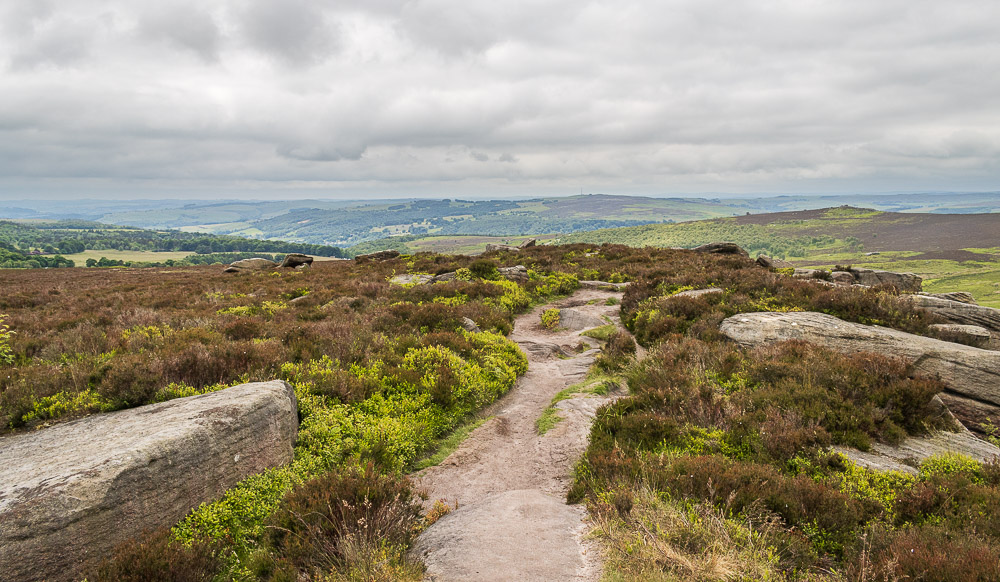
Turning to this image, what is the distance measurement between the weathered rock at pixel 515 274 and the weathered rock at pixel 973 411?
18852 mm

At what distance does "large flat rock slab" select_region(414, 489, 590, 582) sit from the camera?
4.71 meters

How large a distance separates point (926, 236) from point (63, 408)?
217809 mm

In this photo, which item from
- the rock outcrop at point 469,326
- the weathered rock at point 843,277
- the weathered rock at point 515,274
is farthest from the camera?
the weathered rock at point 515,274

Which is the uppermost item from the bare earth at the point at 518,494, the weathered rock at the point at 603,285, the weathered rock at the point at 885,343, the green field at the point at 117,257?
the weathered rock at the point at 885,343

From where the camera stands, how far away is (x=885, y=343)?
1064 centimetres

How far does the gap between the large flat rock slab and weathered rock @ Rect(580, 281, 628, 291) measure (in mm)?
19308

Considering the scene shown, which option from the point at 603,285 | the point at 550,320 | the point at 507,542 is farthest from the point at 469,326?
the point at 603,285

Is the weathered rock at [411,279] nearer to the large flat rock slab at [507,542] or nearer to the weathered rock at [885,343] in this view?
the weathered rock at [885,343]

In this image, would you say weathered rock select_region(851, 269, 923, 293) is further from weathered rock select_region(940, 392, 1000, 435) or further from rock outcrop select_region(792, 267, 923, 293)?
weathered rock select_region(940, 392, 1000, 435)

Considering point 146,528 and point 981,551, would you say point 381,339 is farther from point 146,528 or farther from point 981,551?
point 981,551

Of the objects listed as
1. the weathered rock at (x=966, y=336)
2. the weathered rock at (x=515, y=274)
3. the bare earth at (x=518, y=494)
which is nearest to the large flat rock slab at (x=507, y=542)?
the bare earth at (x=518, y=494)

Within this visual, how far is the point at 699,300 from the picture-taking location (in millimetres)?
15656

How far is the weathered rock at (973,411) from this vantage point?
8234mm

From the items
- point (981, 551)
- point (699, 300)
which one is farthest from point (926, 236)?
point (981, 551)
